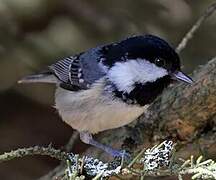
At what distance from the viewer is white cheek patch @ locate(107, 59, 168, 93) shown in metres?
Answer: 1.70

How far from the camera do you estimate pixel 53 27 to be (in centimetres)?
262

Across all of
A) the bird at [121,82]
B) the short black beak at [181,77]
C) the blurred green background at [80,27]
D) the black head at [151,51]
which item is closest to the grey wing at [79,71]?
the bird at [121,82]

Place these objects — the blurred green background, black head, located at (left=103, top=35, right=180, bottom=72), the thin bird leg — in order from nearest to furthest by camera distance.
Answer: black head, located at (left=103, top=35, right=180, bottom=72) < the thin bird leg < the blurred green background

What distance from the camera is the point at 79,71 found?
201cm

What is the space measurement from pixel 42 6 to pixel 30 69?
32 cm

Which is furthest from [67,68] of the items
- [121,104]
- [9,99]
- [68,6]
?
[9,99]

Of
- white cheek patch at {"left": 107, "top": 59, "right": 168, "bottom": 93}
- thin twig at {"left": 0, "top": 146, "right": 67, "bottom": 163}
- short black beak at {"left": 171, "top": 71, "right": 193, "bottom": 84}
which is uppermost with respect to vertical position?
short black beak at {"left": 171, "top": 71, "right": 193, "bottom": 84}

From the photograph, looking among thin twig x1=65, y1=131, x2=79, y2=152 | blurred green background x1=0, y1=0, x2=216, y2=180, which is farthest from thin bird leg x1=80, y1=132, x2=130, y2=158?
blurred green background x1=0, y1=0, x2=216, y2=180

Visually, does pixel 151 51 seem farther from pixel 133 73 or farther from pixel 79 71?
pixel 79 71

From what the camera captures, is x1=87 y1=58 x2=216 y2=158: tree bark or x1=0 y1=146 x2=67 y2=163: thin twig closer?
x1=0 y1=146 x2=67 y2=163: thin twig

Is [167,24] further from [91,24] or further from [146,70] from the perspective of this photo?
[146,70]

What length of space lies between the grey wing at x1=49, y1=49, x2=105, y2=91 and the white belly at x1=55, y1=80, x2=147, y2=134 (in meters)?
0.03

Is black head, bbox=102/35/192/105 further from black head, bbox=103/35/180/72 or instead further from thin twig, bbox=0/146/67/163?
thin twig, bbox=0/146/67/163

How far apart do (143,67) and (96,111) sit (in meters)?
0.22
